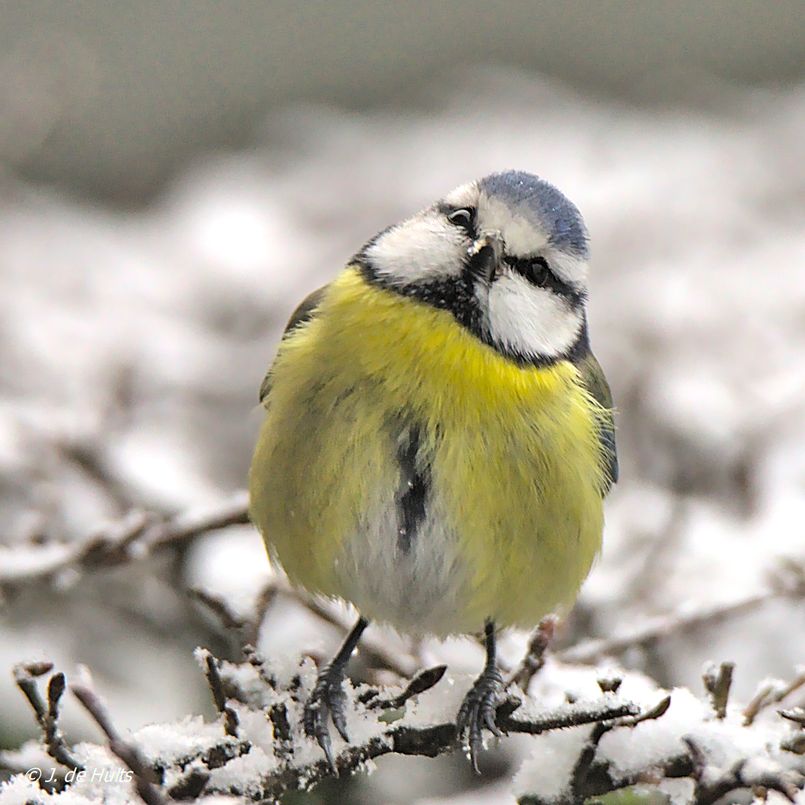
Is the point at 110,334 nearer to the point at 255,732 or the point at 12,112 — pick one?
the point at 12,112

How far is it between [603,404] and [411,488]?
50 cm

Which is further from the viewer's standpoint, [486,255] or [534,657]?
[486,255]

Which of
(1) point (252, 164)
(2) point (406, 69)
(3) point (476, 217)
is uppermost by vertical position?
(2) point (406, 69)

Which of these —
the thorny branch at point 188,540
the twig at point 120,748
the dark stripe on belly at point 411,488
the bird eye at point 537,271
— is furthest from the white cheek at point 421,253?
the twig at point 120,748

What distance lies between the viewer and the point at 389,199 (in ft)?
16.5

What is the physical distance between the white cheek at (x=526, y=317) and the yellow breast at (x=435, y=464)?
0.04 metres

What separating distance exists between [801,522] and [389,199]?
2.52 meters

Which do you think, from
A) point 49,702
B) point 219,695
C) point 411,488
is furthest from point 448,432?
point 49,702

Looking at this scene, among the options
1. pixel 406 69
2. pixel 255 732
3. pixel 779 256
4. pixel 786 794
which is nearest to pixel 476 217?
pixel 255 732

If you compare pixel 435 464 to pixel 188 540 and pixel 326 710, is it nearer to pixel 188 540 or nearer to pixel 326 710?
pixel 326 710

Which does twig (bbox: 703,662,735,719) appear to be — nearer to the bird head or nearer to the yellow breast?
the yellow breast

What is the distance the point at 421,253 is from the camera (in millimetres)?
2158

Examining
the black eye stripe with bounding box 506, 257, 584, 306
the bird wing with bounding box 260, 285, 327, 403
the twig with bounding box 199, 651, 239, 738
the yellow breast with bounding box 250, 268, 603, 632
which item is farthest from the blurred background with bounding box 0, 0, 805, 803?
the black eye stripe with bounding box 506, 257, 584, 306

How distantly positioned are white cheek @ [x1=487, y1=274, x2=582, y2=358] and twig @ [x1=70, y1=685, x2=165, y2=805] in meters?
1.05
